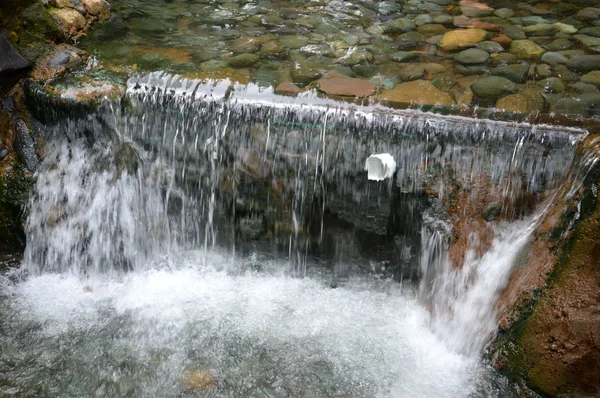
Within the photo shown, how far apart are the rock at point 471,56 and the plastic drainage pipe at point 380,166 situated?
152 cm

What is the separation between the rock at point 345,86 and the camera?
13.4 feet

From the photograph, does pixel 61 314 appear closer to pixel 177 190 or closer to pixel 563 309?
pixel 177 190

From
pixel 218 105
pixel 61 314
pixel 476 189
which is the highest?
pixel 218 105

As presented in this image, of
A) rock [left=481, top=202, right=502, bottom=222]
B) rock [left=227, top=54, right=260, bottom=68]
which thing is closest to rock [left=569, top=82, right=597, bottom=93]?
rock [left=481, top=202, right=502, bottom=222]

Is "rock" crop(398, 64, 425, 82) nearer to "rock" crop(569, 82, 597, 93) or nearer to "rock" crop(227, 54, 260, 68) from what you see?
"rock" crop(569, 82, 597, 93)

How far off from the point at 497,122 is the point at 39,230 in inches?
143

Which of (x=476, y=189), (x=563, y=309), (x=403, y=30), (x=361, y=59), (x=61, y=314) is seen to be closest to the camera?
(x=563, y=309)

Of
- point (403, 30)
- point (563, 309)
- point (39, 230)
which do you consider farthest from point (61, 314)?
point (403, 30)

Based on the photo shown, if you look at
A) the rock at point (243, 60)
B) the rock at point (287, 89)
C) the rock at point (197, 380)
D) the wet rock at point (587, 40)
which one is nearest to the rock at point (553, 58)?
the wet rock at point (587, 40)

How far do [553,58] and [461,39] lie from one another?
827 millimetres

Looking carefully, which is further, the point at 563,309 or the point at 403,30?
the point at 403,30

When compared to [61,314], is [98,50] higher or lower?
higher

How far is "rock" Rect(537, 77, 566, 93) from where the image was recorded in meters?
4.08

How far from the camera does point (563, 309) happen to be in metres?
2.91
